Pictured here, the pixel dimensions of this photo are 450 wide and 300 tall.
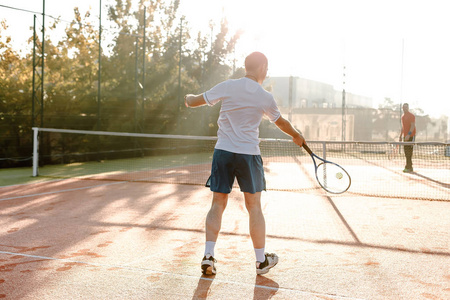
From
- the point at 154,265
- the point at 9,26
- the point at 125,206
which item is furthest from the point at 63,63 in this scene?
the point at 154,265

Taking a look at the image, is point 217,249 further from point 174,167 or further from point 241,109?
point 174,167

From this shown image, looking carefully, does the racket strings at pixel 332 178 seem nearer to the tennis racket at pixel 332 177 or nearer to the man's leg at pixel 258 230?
the tennis racket at pixel 332 177

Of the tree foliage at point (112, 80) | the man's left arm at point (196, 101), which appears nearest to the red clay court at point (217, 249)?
the man's left arm at point (196, 101)

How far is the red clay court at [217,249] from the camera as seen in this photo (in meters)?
3.74

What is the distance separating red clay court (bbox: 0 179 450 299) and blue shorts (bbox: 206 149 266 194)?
26.9 inches

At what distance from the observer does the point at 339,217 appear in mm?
6977

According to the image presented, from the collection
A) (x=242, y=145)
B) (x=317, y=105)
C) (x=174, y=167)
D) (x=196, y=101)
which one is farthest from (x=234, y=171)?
(x=317, y=105)

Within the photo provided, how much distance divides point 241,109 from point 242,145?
0.27 metres

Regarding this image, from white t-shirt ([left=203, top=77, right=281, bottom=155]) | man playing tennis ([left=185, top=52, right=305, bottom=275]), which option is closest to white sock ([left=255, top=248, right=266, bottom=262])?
man playing tennis ([left=185, top=52, right=305, bottom=275])

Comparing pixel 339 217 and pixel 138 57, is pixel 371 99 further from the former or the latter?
pixel 339 217

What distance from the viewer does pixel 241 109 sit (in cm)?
398

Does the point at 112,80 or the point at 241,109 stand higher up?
the point at 112,80

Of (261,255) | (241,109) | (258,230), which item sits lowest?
(261,255)

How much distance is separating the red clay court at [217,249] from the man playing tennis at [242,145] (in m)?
0.33
